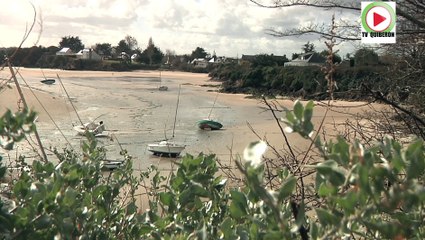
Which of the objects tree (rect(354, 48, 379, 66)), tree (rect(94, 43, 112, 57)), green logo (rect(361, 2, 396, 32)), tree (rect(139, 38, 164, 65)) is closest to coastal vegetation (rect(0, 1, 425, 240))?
green logo (rect(361, 2, 396, 32))

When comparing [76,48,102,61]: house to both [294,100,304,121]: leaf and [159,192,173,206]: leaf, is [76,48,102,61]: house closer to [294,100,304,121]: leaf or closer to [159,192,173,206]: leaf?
[159,192,173,206]: leaf

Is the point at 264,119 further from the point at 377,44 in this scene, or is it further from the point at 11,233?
the point at 11,233

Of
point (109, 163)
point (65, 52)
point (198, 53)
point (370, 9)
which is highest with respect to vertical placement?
point (198, 53)

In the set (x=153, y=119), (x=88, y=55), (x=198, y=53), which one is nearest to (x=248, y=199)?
(x=153, y=119)

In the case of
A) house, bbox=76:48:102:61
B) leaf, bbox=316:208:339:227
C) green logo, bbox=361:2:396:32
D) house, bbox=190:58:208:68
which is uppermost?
house, bbox=76:48:102:61

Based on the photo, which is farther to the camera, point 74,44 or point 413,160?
point 74,44

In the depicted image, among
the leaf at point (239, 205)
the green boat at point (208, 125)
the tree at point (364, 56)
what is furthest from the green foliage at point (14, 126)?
the green boat at point (208, 125)

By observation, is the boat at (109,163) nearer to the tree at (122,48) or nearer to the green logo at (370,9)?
the green logo at (370,9)

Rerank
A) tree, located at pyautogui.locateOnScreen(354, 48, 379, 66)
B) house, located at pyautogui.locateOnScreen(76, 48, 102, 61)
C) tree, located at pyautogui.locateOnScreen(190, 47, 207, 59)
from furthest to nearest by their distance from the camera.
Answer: tree, located at pyautogui.locateOnScreen(190, 47, 207, 59)
house, located at pyautogui.locateOnScreen(76, 48, 102, 61)
tree, located at pyautogui.locateOnScreen(354, 48, 379, 66)

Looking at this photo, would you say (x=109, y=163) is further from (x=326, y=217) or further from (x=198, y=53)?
(x=198, y=53)

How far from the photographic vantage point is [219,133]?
2417 centimetres

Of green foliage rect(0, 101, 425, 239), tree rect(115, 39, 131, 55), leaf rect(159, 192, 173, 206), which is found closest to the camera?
green foliage rect(0, 101, 425, 239)

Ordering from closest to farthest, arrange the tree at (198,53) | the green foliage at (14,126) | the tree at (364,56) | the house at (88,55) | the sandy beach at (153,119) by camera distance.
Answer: the green foliage at (14,126) → the tree at (364,56) → the sandy beach at (153,119) → the house at (88,55) → the tree at (198,53)

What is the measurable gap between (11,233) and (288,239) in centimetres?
57
